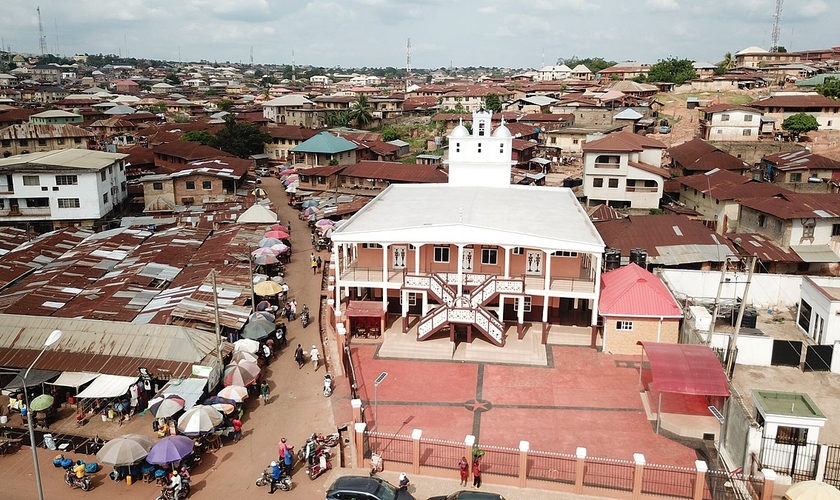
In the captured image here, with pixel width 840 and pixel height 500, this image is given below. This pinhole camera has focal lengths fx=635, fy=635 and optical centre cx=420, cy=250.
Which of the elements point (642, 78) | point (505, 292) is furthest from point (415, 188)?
point (642, 78)

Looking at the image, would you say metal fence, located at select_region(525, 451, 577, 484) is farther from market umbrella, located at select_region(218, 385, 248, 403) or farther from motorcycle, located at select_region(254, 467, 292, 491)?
market umbrella, located at select_region(218, 385, 248, 403)

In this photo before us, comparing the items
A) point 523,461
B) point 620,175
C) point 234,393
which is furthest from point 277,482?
point 620,175

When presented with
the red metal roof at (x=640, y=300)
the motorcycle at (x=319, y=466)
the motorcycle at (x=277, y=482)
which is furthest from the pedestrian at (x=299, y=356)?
the red metal roof at (x=640, y=300)

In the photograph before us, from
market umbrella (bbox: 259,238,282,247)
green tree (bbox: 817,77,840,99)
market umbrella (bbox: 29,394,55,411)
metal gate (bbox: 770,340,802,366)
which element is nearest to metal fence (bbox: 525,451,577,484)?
metal gate (bbox: 770,340,802,366)

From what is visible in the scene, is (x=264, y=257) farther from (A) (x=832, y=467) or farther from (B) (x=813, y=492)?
(B) (x=813, y=492)

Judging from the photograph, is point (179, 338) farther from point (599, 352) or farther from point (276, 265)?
point (599, 352)

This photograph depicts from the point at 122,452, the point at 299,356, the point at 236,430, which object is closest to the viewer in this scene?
the point at 122,452

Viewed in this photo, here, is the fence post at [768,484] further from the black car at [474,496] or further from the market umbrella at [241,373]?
the market umbrella at [241,373]
